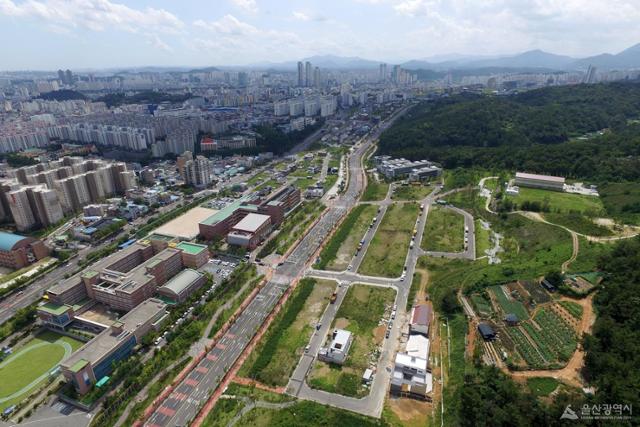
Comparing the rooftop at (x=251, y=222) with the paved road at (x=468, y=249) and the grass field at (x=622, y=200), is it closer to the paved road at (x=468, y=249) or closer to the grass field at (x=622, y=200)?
the paved road at (x=468, y=249)

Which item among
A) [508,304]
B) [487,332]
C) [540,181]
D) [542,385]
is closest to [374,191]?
[540,181]

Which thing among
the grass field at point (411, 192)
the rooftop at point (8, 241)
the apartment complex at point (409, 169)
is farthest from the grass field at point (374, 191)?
the rooftop at point (8, 241)

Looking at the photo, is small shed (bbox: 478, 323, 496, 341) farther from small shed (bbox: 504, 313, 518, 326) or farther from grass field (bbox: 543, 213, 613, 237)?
grass field (bbox: 543, 213, 613, 237)

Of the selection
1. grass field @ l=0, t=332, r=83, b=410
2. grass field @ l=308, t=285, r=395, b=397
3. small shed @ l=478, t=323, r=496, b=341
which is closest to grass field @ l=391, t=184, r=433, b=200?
grass field @ l=308, t=285, r=395, b=397

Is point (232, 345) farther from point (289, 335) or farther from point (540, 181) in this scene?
point (540, 181)

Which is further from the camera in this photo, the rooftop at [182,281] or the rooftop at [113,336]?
the rooftop at [182,281]

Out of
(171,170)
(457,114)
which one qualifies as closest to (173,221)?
(171,170)

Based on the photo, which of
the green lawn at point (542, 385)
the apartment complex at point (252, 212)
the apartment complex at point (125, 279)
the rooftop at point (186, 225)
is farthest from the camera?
the rooftop at point (186, 225)
